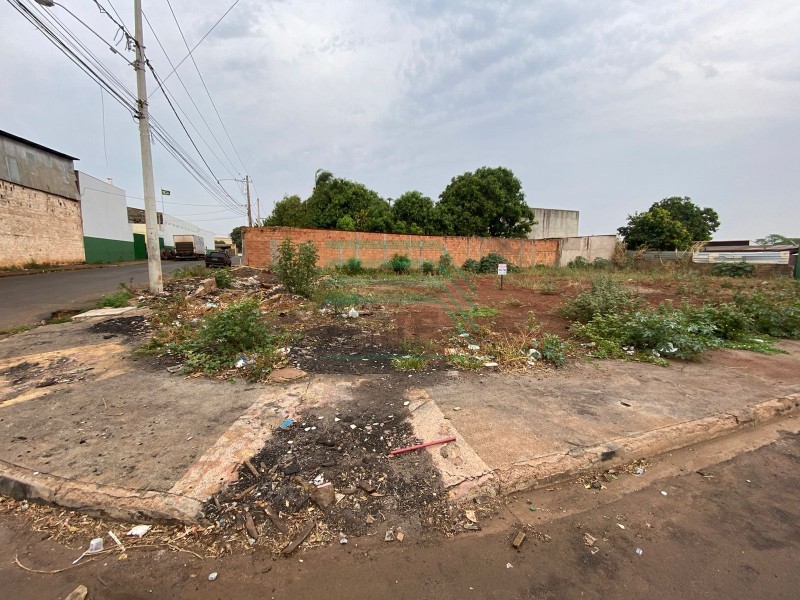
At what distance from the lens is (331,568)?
5.26ft

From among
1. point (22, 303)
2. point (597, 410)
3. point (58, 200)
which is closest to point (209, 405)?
point (597, 410)

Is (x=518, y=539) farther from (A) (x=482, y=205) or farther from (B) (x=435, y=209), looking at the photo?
(A) (x=482, y=205)

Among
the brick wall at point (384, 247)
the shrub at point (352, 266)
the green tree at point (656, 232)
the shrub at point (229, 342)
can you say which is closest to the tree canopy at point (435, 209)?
the brick wall at point (384, 247)

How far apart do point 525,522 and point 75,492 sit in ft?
8.67

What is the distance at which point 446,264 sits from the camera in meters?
17.9

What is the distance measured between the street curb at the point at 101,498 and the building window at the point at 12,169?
68.6 ft

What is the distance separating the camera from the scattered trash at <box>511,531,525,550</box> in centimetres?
174

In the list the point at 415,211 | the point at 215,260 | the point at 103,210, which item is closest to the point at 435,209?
the point at 415,211

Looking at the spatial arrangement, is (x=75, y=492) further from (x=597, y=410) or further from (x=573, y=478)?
(x=597, y=410)

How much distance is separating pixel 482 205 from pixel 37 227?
23.4 meters

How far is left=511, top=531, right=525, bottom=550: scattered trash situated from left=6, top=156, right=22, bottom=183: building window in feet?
76.6

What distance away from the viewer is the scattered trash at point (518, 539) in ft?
5.72

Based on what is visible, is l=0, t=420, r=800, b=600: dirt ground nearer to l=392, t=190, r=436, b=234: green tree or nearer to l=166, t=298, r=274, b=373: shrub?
l=166, t=298, r=274, b=373: shrub

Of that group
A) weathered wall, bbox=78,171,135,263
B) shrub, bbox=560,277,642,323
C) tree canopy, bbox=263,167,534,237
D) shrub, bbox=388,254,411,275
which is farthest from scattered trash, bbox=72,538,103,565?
weathered wall, bbox=78,171,135,263
